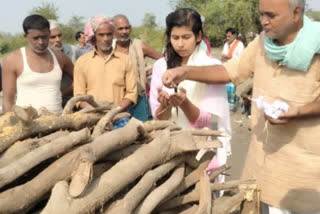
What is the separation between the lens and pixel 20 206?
1.48m

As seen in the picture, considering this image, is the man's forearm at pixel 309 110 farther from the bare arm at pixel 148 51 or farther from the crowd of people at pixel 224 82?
the bare arm at pixel 148 51

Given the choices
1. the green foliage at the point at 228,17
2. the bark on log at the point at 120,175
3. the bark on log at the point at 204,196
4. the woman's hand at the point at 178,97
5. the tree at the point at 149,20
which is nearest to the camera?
the bark on log at the point at 120,175

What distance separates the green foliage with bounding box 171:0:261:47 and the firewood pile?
69.7 feet

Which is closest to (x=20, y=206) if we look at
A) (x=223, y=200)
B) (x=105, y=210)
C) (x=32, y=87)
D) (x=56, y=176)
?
(x=56, y=176)

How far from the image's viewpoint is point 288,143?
2.70 meters

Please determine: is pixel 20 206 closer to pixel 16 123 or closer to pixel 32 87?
pixel 16 123

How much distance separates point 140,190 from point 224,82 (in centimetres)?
154

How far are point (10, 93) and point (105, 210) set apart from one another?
2.39m

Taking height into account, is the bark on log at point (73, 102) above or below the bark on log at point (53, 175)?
above

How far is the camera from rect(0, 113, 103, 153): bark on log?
1731mm

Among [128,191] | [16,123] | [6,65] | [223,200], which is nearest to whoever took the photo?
[128,191]

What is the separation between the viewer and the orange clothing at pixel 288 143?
261 cm

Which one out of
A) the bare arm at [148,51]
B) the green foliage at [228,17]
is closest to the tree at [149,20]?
the green foliage at [228,17]

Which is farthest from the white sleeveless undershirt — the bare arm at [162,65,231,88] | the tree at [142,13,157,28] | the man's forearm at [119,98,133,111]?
the tree at [142,13,157,28]
